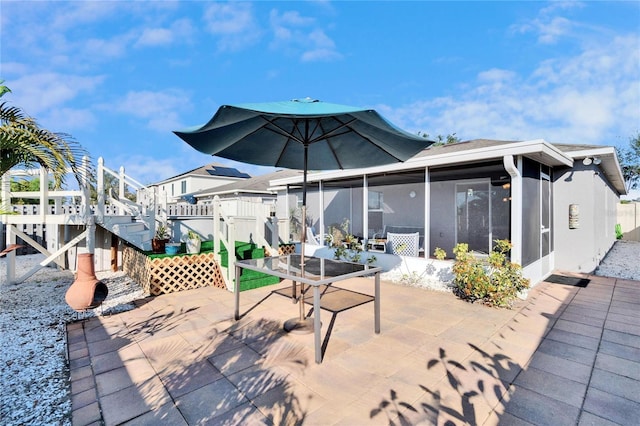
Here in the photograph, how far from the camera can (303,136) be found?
13.3 feet

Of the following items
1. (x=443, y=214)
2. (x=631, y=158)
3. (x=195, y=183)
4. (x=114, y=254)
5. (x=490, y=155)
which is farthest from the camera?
(x=195, y=183)

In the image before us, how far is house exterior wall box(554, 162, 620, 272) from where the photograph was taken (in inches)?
285

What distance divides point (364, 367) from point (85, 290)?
3.83 m

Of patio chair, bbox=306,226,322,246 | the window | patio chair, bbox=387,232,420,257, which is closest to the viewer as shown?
patio chair, bbox=387,232,420,257

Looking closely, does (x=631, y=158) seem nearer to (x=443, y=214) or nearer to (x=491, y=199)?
(x=491, y=199)

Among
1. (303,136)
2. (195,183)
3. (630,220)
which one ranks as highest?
(195,183)

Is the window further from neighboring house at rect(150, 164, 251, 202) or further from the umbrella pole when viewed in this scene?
neighboring house at rect(150, 164, 251, 202)

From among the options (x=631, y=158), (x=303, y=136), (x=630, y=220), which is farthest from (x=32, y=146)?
(x=631, y=158)

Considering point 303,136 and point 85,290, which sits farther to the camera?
point 85,290

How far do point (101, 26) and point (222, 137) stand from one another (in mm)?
8849

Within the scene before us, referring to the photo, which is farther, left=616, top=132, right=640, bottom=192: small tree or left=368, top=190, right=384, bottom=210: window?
left=616, top=132, right=640, bottom=192: small tree

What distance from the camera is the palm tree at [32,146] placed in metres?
3.61

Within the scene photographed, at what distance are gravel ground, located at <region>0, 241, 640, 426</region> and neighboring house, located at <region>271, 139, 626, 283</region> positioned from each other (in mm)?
1495

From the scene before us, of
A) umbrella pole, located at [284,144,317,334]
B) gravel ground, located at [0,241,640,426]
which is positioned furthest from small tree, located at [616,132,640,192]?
umbrella pole, located at [284,144,317,334]
